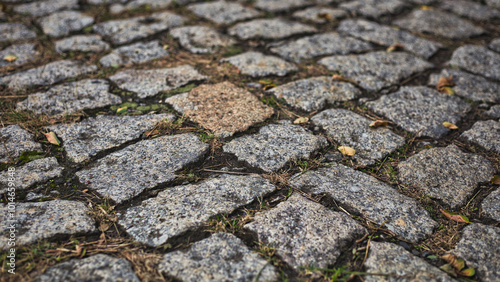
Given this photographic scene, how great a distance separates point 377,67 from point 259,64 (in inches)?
35.2

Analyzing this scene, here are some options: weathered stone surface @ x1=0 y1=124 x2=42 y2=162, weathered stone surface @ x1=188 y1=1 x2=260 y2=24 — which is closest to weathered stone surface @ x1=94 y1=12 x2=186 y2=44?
weathered stone surface @ x1=188 y1=1 x2=260 y2=24

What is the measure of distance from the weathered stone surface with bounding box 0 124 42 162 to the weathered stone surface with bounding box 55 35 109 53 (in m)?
1.02

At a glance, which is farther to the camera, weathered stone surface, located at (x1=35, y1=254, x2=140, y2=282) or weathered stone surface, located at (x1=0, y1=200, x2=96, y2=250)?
weathered stone surface, located at (x1=0, y1=200, x2=96, y2=250)

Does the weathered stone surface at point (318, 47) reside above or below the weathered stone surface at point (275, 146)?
above

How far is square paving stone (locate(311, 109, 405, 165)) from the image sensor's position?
1.96 meters

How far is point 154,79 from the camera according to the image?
2467mm

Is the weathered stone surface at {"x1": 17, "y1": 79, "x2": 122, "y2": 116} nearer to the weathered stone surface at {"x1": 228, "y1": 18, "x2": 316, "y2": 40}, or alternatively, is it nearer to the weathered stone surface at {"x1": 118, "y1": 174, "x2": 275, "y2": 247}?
the weathered stone surface at {"x1": 118, "y1": 174, "x2": 275, "y2": 247}

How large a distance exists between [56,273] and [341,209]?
3.78ft

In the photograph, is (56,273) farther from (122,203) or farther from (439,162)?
(439,162)

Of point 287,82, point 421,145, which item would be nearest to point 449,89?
point 421,145

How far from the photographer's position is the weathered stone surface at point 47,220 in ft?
4.51

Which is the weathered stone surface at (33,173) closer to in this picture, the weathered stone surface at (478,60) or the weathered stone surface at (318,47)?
the weathered stone surface at (318,47)

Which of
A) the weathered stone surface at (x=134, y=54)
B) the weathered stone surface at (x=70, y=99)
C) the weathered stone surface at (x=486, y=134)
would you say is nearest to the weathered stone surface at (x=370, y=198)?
the weathered stone surface at (x=486, y=134)

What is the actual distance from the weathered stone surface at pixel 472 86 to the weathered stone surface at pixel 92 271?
236 cm
